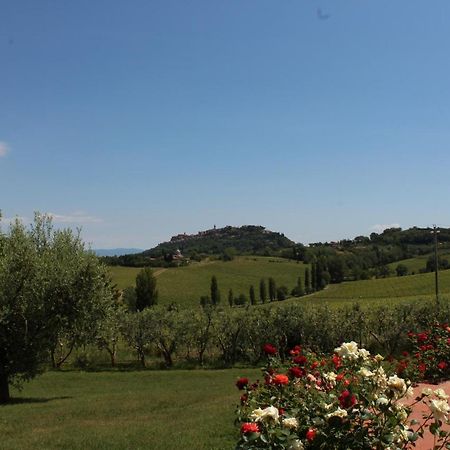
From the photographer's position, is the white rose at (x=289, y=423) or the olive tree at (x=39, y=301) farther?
the olive tree at (x=39, y=301)

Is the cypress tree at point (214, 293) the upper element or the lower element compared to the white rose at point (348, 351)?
lower

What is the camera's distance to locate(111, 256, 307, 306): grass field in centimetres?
11125

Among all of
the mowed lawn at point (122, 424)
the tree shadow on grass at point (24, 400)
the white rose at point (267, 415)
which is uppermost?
the white rose at point (267, 415)

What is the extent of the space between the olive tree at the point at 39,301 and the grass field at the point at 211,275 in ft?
263

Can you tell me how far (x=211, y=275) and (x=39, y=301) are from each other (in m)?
111

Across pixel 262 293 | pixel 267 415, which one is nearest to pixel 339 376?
pixel 267 415

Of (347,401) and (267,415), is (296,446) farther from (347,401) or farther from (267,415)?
(347,401)

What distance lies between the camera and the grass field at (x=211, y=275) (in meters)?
111

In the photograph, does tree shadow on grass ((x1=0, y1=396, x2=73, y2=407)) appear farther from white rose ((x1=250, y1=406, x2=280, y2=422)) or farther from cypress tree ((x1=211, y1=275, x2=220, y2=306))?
cypress tree ((x1=211, y1=275, x2=220, y2=306))

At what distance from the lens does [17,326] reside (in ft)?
66.2

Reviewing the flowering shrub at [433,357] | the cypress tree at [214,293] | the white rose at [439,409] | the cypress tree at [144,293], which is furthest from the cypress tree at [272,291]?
the white rose at [439,409]

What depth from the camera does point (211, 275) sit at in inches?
5123

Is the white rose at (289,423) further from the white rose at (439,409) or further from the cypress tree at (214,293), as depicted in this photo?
the cypress tree at (214,293)

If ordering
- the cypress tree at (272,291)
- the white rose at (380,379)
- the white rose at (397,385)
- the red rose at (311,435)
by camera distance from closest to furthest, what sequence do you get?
the red rose at (311,435) → the white rose at (397,385) → the white rose at (380,379) → the cypress tree at (272,291)
